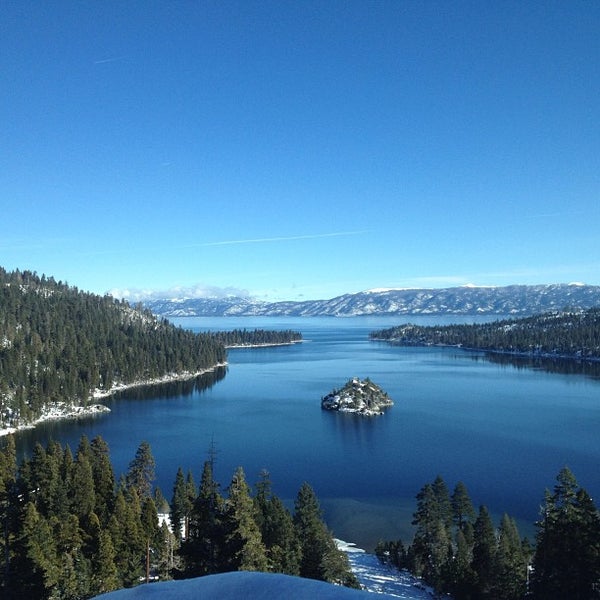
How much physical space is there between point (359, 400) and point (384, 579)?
5510 cm

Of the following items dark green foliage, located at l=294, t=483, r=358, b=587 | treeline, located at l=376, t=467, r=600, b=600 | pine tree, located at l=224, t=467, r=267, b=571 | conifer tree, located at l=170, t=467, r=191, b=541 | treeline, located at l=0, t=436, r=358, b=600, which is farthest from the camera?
conifer tree, located at l=170, t=467, r=191, b=541

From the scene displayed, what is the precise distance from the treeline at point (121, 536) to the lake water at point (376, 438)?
11.5m

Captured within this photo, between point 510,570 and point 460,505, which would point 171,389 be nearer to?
point 460,505

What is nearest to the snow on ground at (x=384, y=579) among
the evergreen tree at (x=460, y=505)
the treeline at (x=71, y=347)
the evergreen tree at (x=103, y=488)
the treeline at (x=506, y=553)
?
the treeline at (x=506, y=553)

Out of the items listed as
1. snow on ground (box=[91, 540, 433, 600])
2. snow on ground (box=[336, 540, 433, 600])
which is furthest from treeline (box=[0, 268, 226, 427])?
snow on ground (box=[91, 540, 433, 600])

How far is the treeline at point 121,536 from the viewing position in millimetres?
Answer: 18422

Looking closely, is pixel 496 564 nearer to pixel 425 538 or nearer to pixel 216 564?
pixel 425 538

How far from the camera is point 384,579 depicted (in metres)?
26.3

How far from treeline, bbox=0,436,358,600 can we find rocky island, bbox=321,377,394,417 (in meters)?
49.5

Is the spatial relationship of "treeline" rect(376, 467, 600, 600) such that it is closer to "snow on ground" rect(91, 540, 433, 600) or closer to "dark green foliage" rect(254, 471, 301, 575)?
"dark green foliage" rect(254, 471, 301, 575)

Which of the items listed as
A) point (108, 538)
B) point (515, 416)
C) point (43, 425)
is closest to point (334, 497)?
point (108, 538)

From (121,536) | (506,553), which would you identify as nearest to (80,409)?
(121,536)

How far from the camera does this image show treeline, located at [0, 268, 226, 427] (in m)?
83.4

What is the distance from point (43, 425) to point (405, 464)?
51156 mm
